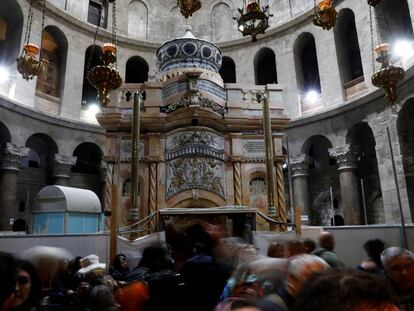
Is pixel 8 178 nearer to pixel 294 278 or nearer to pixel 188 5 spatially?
pixel 188 5

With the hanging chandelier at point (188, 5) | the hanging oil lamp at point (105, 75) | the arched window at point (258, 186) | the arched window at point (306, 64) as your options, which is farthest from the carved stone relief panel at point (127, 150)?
the arched window at point (306, 64)

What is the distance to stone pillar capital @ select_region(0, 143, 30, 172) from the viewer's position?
15.2 metres

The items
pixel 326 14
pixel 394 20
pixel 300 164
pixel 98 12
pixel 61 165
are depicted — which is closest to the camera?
pixel 326 14

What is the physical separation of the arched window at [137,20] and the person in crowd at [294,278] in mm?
22676

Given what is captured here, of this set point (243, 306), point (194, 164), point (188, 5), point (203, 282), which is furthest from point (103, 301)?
point (194, 164)

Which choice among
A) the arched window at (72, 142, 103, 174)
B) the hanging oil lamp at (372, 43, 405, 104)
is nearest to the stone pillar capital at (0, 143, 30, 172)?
the arched window at (72, 142, 103, 174)

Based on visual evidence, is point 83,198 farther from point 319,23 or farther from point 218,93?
point 319,23

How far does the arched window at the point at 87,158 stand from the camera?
65.7 feet

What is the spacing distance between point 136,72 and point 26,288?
22.3 meters

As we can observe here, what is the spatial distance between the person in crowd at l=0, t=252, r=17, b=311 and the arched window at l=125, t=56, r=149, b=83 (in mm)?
21990

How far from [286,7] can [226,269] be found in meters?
20.8

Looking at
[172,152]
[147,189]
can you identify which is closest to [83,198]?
[147,189]

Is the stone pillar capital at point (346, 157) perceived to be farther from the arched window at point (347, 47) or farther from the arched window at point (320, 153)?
the arched window at point (347, 47)

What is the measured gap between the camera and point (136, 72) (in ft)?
76.3
